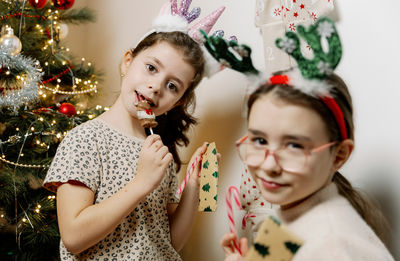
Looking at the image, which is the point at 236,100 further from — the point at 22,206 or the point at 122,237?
the point at 22,206

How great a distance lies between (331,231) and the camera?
2.38 feet

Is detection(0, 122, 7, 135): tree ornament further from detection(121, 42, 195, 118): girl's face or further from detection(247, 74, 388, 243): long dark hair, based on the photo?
detection(247, 74, 388, 243): long dark hair

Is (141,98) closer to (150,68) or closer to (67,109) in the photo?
(150,68)

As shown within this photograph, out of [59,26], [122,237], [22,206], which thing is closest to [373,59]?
[122,237]

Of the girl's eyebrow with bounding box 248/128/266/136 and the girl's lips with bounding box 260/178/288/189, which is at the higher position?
the girl's eyebrow with bounding box 248/128/266/136

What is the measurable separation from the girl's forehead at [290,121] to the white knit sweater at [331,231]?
0.13 meters

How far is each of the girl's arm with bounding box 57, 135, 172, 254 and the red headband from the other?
0.42 meters

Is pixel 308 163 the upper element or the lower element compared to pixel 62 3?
lower

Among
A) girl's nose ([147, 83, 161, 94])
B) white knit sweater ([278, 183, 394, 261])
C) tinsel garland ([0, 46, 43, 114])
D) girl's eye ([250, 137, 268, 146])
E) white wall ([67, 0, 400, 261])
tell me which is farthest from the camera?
tinsel garland ([0, 46, 43, 114])

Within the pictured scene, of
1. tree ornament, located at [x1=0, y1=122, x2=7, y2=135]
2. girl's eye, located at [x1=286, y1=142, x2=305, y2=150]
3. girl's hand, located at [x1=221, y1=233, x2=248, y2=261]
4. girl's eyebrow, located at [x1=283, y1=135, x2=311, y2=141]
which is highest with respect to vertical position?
girl's eyebrow, located at [x1=283, y1=135, x2=311, y2=141]

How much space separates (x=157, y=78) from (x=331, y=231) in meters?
0.68

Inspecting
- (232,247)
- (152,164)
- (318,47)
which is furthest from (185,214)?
(318,47)

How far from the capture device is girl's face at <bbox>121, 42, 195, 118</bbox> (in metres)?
1.21

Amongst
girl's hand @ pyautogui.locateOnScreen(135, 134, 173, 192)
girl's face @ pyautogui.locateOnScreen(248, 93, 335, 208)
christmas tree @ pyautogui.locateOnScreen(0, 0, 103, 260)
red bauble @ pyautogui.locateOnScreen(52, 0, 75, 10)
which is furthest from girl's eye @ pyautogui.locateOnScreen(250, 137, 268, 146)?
red bauble @ pyautogui.locateOnScreen(52, 0, 75, 10)
